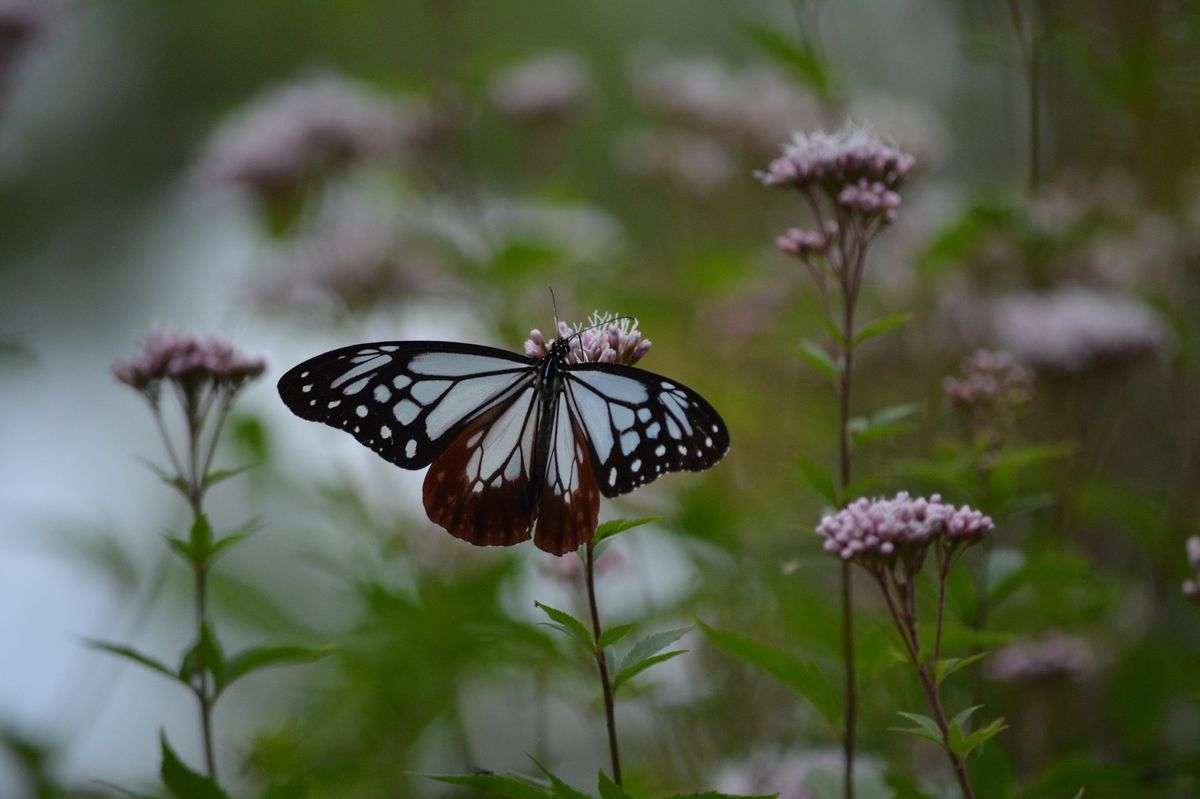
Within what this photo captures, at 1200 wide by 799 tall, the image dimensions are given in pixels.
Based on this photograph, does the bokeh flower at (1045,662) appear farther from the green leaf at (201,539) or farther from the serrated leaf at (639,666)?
the green leaf at (201,539)

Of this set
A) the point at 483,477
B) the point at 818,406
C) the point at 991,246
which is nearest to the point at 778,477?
the point at 818,406

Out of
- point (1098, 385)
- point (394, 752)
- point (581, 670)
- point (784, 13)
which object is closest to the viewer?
point (581, 670)

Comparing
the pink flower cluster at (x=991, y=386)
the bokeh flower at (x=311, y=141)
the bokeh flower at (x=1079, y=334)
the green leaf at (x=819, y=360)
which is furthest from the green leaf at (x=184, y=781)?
the bokeh flower at (x=311, y=141)

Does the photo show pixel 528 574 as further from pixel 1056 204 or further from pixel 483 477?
pixel 1056 204

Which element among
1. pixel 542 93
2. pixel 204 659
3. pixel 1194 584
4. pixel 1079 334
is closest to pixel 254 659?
pixel 204 659

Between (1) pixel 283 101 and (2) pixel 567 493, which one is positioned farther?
(1) pixel 283 101

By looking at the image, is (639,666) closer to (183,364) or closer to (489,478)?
(489,478)

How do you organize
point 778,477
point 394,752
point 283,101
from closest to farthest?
1. point 394,752
2. point 283,101
3. point 778,477
